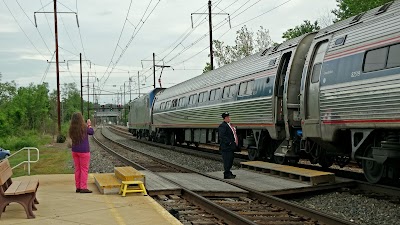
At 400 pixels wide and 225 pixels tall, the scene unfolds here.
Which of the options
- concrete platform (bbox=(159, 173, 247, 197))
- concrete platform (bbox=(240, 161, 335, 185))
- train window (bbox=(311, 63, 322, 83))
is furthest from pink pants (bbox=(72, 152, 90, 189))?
train window (bbox=(311, 63, 322, 83))

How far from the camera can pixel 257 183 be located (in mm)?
10797

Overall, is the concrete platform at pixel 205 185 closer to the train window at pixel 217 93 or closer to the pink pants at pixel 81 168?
the pink pants at pixel 81 168

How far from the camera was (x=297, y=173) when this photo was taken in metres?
10.9

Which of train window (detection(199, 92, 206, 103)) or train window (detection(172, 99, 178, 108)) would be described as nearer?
train window (detection(199, 92, 206, 103))

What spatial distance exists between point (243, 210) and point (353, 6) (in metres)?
40.4

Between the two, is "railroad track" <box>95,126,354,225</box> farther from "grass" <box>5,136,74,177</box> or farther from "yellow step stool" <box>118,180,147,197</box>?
"grass" <box>5,136,74,177</box>

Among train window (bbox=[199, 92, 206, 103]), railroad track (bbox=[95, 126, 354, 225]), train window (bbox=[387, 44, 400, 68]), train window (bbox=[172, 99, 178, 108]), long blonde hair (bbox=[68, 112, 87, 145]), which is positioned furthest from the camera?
train window (bbox=[172, 99, 178, 108])

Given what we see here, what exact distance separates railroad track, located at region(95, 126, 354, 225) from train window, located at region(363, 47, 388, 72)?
10.7 ft

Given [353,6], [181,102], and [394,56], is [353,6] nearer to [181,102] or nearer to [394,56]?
[181,102]

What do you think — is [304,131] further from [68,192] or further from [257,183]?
[68,192]

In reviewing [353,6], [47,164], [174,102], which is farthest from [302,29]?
[47,164]

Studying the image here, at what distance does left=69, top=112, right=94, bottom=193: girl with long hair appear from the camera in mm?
9383

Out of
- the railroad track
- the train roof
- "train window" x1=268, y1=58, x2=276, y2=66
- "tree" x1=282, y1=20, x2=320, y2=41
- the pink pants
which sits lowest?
the railroad track

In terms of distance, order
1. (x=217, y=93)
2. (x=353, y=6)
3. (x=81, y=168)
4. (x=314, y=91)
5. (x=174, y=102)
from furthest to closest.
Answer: (x=353, y=6) < (x=174, y=102) < (x=217, y=93) < (x=314, y=91) < (x=81, y=168)
